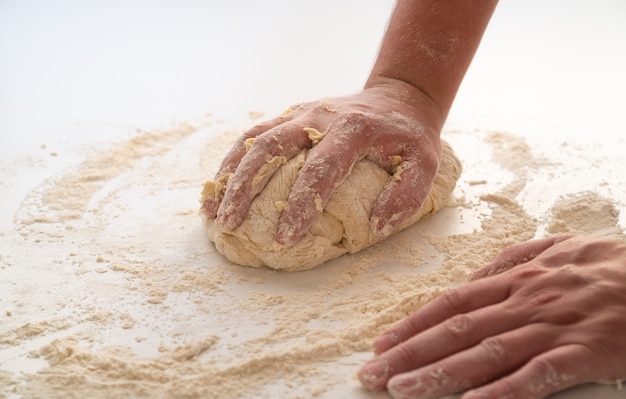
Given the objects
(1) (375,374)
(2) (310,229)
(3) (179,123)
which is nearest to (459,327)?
(1) (375,374)

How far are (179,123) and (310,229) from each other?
1275mm

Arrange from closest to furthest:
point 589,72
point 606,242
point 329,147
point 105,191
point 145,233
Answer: point 606,242 < point 329,147 < point 145,233 < point 105,191 < point 589,72

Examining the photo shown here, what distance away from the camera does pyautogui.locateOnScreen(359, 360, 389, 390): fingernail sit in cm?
149

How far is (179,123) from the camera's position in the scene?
9.92ft

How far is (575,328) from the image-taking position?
4.77 feet

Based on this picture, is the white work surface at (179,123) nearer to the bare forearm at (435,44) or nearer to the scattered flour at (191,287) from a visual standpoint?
the scattered flour at (191,287)

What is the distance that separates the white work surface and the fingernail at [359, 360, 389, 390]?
0.04m

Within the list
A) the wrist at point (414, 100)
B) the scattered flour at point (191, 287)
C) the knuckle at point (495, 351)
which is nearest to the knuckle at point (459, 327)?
the knuckle at point (495, 351)

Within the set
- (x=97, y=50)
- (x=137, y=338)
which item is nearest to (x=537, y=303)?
(x=137, y=338)

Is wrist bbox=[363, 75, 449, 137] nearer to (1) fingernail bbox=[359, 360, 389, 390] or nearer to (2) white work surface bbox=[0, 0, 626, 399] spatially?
(2) white work surface bbox=[0, 0, 626, 399]

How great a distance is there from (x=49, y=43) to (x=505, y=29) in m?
2.61

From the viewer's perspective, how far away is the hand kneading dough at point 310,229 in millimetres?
1976

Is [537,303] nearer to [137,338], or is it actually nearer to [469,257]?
[469,257]

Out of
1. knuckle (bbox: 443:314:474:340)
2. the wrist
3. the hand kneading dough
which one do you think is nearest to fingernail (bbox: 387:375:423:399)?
knuckle (bbox: 443:314:474:340)
